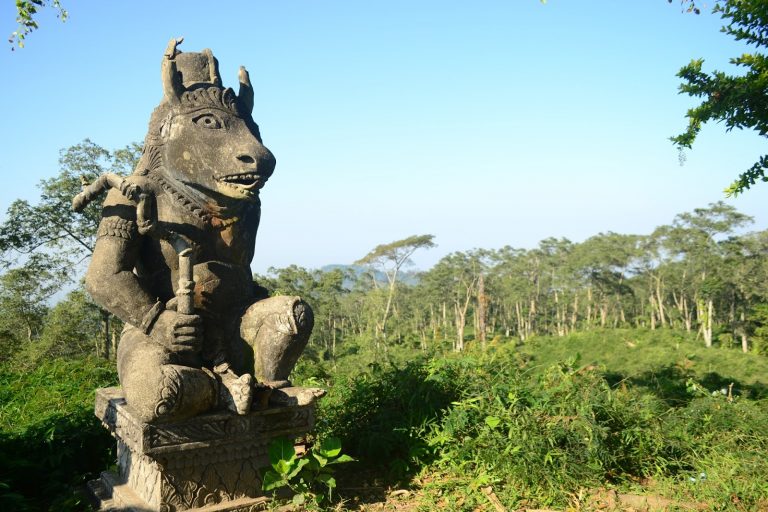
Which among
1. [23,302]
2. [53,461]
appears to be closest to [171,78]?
[53,461]

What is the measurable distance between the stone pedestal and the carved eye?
1.50 meters

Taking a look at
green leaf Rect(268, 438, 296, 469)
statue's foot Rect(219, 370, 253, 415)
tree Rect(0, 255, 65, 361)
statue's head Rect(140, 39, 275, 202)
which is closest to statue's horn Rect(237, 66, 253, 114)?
statue's head Rect(140, 39, 275, 202)

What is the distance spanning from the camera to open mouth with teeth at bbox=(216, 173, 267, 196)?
11.0 ft

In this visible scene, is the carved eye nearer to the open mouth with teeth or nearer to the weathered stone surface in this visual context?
the weathered stone surface

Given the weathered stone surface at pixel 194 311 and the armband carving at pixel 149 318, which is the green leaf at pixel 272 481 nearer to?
the weathered stone surface at pixel 194 311

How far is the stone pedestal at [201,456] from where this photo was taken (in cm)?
304

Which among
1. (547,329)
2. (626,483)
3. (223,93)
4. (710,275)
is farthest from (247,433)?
(547,329)

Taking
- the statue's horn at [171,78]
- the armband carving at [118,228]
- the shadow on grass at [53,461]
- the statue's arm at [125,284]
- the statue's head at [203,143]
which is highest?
the statue's horn at [171,78]

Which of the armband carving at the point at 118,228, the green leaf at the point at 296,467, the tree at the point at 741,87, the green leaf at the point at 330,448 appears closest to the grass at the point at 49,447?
the green leaf at the point at 296,467

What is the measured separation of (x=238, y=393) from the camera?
3.11m

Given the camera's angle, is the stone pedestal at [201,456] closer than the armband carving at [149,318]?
Yes

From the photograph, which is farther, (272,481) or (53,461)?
(53,461)

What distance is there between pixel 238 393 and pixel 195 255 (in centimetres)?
81

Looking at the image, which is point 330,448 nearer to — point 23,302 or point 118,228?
point 118,228
